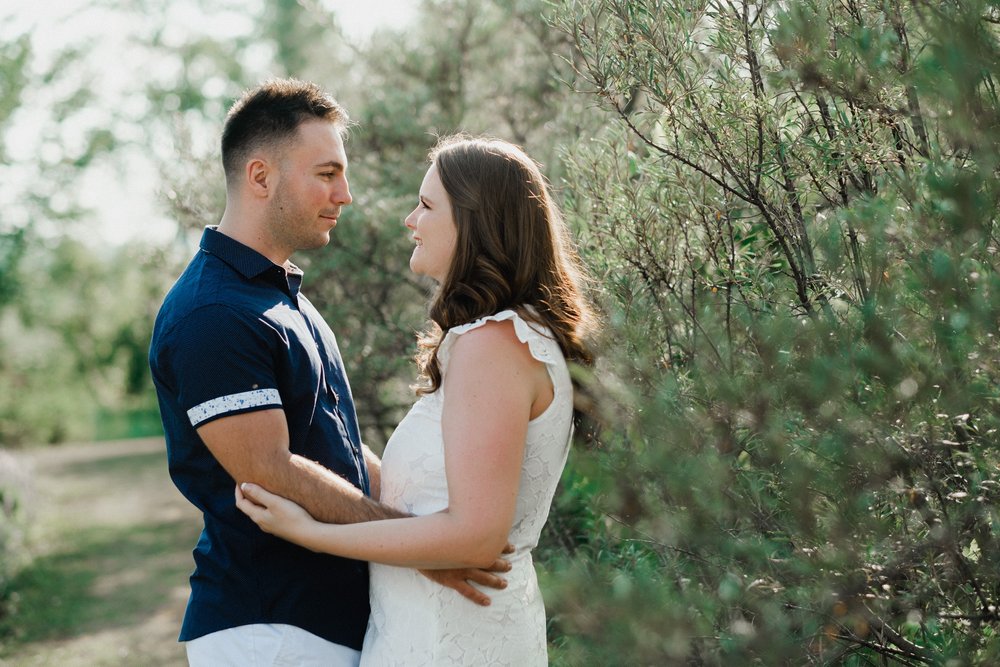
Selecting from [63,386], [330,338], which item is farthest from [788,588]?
[63,386]

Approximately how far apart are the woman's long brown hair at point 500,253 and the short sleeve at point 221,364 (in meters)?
0.44

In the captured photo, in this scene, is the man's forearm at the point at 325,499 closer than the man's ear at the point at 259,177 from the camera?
Yes

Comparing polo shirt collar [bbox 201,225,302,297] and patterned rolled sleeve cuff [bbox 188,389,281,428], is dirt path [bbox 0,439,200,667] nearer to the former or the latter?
polo shirt collar [bbox 201,225,302,297]

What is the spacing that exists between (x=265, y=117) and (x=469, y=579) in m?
1.69

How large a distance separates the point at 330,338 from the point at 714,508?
5.60 feet

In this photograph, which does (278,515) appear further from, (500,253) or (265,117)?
(265,117)

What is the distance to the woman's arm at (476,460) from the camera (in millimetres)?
2211

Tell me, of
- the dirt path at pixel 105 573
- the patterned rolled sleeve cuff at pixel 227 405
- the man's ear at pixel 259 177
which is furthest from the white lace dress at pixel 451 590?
the dirt path at pixel 105 573

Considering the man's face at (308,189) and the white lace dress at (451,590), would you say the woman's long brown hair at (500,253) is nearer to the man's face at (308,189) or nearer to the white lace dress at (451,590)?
the white lace dress at (451,590)

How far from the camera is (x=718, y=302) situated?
2859mm

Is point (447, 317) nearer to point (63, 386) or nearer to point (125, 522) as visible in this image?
point (125, 522)

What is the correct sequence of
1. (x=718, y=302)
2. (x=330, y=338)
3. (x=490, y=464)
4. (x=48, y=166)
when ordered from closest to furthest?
(x=490, y=464)
(x=718, y=302)
(x=330, y=338)
(x=48, y=166)

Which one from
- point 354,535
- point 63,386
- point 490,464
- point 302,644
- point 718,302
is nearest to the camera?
point 490,464

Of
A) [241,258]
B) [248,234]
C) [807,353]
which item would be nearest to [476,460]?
[807,353]
